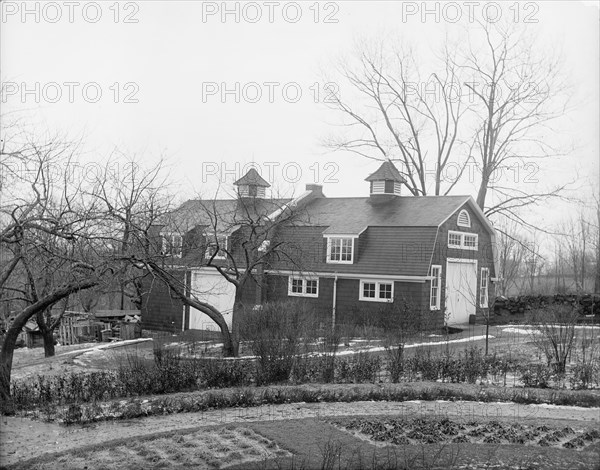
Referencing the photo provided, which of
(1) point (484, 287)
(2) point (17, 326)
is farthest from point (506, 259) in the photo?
(2) point (17, 326)

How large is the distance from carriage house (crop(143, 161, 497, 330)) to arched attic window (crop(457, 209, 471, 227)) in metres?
0.04

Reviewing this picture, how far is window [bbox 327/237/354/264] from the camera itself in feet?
94.1

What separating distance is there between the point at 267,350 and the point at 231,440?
5278mm

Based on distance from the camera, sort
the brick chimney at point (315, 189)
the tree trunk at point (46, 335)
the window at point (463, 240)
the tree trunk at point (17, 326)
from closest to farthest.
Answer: the tree trunk at point (17, 326) < the tree trunk at point (46, 335) < the window at point (463, 240) < the brick chimney at point (315, 189)

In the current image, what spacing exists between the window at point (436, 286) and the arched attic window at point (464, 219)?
2621 millimetres

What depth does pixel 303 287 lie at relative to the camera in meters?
29.4

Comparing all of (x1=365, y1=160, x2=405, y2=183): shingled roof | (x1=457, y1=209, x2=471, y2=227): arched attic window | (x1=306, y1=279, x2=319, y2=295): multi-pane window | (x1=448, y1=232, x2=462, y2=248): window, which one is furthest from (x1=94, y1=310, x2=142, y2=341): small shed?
(x1=457, y1=209, x2=471, y2=227): arched attic window

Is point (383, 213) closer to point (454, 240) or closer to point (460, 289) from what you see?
point (454, 240)

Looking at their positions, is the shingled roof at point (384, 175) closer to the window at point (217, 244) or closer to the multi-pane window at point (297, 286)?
the multi-pane window at point (297, 286)

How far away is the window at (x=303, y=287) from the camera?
2914 centimetres

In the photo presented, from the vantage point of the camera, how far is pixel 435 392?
1230cm

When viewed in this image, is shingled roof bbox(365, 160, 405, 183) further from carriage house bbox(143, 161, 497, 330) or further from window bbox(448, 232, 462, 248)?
window bbox(448, 232, 462, 248)

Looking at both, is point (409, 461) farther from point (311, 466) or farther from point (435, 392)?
point (435, 392)

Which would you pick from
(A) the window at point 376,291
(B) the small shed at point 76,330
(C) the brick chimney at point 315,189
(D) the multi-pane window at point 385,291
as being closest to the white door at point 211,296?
(B) the small shed at point 76,330
